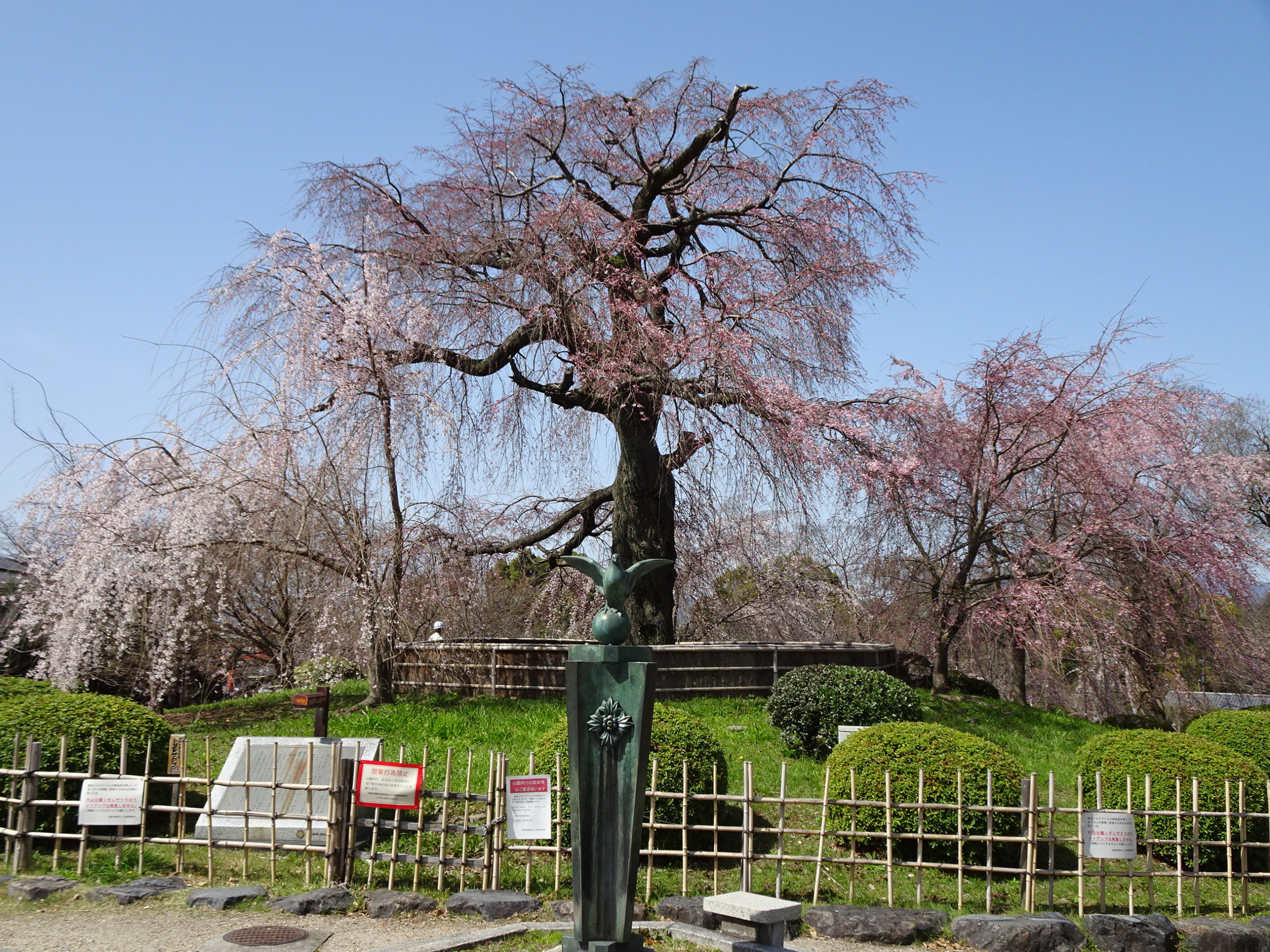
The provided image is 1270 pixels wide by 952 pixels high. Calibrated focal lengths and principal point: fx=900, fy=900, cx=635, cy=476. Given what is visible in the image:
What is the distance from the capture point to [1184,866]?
273 inches

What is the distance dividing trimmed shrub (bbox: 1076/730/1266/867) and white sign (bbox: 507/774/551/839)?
4136mm

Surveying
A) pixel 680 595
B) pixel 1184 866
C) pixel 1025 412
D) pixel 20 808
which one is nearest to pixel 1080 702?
pixel 1025 412

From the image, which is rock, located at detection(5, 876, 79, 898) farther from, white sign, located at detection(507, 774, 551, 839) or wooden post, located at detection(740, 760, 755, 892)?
wooden post, located at detection(740, 760, 755, 892)

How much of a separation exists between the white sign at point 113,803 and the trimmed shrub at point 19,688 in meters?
1.98

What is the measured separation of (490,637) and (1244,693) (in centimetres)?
1242

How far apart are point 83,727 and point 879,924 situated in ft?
20.2

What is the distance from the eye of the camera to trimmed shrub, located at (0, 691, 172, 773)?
7.04 metres

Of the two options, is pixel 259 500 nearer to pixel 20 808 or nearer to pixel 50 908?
pixel 20 808

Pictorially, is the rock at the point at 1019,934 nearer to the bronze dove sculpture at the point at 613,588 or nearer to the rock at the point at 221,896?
the bronze dove sculpture at the point at 613,588

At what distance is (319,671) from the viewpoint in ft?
38.8

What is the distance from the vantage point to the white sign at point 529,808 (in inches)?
235

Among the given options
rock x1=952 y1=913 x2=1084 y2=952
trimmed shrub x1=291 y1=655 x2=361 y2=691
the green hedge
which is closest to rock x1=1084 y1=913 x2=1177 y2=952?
rock x1=952 y1=913 x2=1084 y2=952

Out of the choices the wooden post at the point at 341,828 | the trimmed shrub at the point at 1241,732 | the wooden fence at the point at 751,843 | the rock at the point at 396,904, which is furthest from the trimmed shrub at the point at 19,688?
the trimmed shrub at the point at 1241,732

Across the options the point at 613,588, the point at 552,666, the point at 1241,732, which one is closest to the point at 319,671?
the point at 552,666
